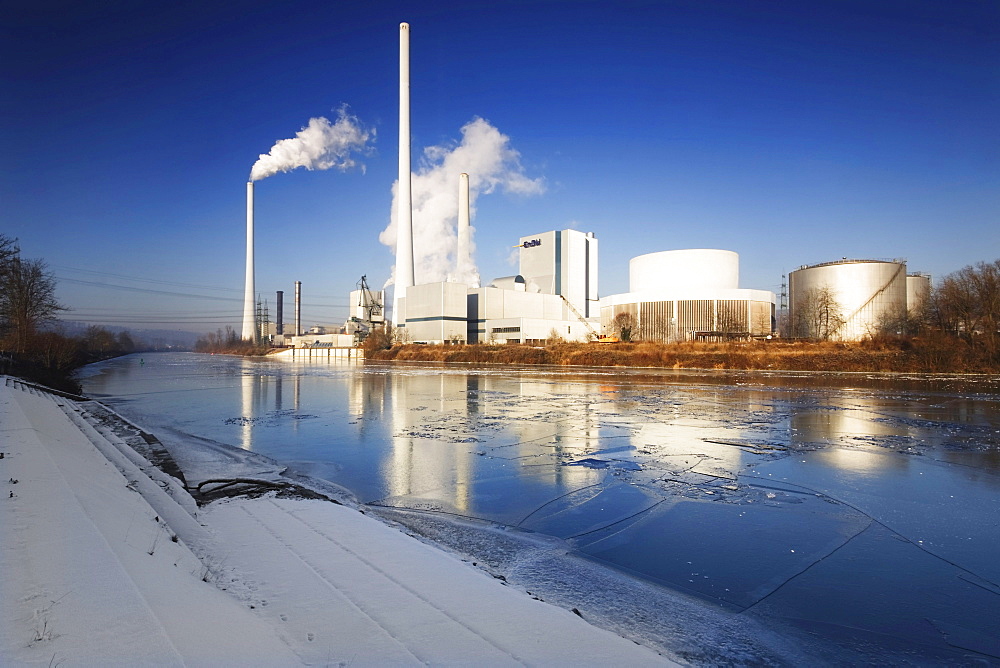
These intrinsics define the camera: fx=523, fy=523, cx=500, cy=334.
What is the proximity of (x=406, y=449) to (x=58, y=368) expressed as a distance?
33.8 metres

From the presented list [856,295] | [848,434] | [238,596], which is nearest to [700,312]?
[856,295]

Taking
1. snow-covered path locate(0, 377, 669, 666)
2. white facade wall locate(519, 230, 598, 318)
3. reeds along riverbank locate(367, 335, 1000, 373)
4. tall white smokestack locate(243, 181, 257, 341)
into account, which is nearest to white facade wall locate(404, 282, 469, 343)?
white facade wall locate(519, 230, 598, 318)

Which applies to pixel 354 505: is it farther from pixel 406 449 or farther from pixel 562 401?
pixel 562 401

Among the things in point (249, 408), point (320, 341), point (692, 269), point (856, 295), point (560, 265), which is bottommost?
point (249, 408)

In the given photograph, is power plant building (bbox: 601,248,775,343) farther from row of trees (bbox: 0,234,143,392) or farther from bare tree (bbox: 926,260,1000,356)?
row of trees (bbox: 0,234,143,392)

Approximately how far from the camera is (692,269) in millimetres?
84750

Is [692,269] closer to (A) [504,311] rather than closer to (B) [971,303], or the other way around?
(A) [504,311]

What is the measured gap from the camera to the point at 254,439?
11484 mm

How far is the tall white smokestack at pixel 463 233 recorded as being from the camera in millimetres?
103438

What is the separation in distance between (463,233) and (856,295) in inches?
2652

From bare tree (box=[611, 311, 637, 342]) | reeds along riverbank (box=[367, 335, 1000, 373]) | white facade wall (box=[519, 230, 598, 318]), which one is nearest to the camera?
reeds along riverbank (box=[367, 335, 1000, 373])

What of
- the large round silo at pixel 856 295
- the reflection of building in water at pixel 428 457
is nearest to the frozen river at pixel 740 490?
the reflection of building in water at pixel 428 457

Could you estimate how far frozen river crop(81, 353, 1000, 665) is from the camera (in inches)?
158

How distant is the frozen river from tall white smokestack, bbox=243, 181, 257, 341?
381 ft
